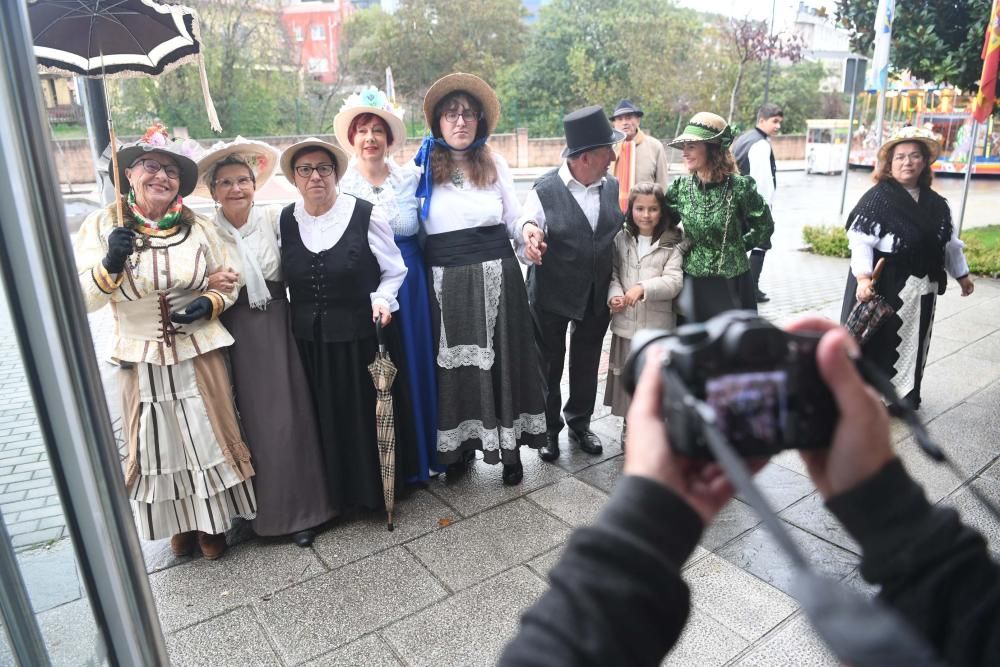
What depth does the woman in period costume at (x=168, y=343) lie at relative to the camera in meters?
2.93

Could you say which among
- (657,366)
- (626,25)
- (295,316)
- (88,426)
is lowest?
(295,316)

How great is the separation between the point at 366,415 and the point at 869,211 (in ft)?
10.5

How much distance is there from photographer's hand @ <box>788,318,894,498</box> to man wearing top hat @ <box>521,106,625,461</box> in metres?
2.74

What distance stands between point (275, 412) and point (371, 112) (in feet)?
5.18

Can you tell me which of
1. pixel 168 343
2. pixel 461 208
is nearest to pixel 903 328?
pixel 461 208

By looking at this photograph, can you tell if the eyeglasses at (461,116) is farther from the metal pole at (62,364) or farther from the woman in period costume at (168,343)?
the metal pole at (62,364)

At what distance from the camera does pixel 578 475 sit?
394 centimetres

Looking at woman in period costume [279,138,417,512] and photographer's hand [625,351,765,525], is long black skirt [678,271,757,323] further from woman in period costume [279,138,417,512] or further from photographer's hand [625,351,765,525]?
photographer's hand [625,351,765,525]

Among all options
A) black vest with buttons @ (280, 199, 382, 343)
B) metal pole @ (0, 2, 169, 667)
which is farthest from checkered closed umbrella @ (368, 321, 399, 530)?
metal pole @ (0, 2, 169, 667)

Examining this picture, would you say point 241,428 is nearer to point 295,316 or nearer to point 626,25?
point 295,316

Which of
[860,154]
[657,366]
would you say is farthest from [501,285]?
[860,154]

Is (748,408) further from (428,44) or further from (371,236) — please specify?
(428,44)

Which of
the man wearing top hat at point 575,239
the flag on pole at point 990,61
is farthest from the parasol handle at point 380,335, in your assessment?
the flag on pole at point 990,61

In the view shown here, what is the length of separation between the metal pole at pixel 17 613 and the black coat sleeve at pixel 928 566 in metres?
1.45
